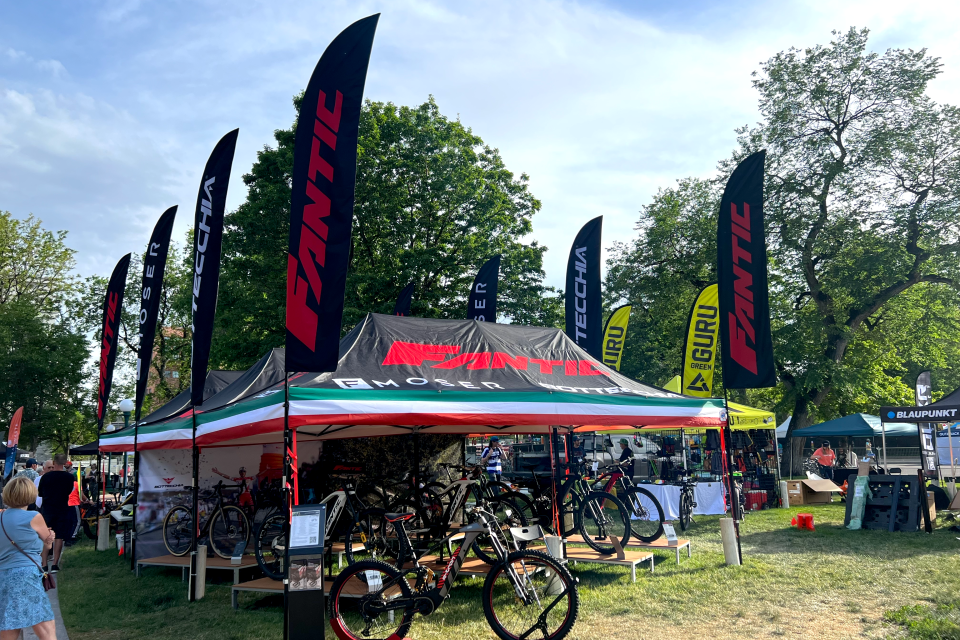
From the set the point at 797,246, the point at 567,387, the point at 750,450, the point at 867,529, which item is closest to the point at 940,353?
the point at 797,246

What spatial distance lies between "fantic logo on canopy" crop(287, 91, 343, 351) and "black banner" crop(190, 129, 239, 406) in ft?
6.12

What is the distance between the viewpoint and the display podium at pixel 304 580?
Result: 5297 millimetres

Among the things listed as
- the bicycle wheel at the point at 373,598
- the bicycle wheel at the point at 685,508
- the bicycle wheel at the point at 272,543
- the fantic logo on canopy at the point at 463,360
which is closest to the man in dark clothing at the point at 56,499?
the bicycle wheel at the point at 272,543

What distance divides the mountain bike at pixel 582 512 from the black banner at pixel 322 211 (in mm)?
4083

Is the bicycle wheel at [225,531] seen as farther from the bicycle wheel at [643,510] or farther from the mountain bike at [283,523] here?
the bicycle wheel at [643,510]

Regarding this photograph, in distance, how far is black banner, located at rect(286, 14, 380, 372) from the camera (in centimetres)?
564

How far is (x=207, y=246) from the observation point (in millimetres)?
7176

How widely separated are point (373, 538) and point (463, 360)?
2401 millimetres

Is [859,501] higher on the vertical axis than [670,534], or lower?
lower

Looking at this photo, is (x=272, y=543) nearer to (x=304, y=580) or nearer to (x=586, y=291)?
(x=304, y=580)

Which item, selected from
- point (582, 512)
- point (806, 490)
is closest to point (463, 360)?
point (582, 512)

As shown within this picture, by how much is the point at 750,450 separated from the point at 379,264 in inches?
507

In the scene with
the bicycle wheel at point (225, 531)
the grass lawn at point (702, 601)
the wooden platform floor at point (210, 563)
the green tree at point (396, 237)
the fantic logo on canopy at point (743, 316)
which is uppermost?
the green tree at point (396, 237)

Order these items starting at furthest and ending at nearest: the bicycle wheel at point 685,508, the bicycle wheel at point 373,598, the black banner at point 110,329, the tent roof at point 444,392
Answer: the bicycle wheel at point 685,508, the black banner at point 110,329, the tent roof at point 444,392, the bicycle wheel at point 373,598
